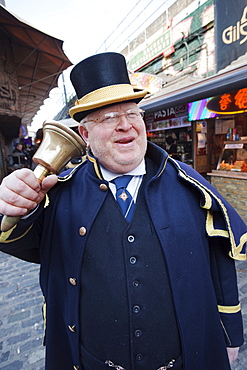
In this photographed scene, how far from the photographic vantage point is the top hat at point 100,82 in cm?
128

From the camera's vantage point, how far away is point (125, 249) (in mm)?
1170

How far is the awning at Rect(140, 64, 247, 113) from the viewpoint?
348cm

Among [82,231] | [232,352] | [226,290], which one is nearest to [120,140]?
[82,231]

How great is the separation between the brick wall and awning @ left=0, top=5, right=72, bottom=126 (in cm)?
717

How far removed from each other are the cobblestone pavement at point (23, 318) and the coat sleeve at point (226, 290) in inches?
46.4

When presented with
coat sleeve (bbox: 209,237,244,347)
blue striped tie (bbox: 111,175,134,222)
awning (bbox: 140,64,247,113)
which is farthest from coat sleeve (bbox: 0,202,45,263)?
awning (bbox: 140,64,247,113)

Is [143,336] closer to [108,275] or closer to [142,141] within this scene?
[108,275]

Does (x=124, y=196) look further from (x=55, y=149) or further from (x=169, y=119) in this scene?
(x=169, y=119)

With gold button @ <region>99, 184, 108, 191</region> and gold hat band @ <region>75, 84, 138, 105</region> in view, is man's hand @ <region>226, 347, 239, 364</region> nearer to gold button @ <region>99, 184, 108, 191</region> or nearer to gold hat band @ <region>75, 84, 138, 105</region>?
gold button @ <region>99, 184, 108, 191</region>

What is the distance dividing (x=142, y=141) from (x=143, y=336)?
1067 millimetres

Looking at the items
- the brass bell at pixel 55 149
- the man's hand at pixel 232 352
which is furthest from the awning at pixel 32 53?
the man's hand at pixel 232 352

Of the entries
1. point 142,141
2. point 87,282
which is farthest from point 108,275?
point 142,141

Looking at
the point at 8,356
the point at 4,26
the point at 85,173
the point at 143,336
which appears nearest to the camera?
the point at 143,336

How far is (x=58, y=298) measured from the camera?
4.54 feet
